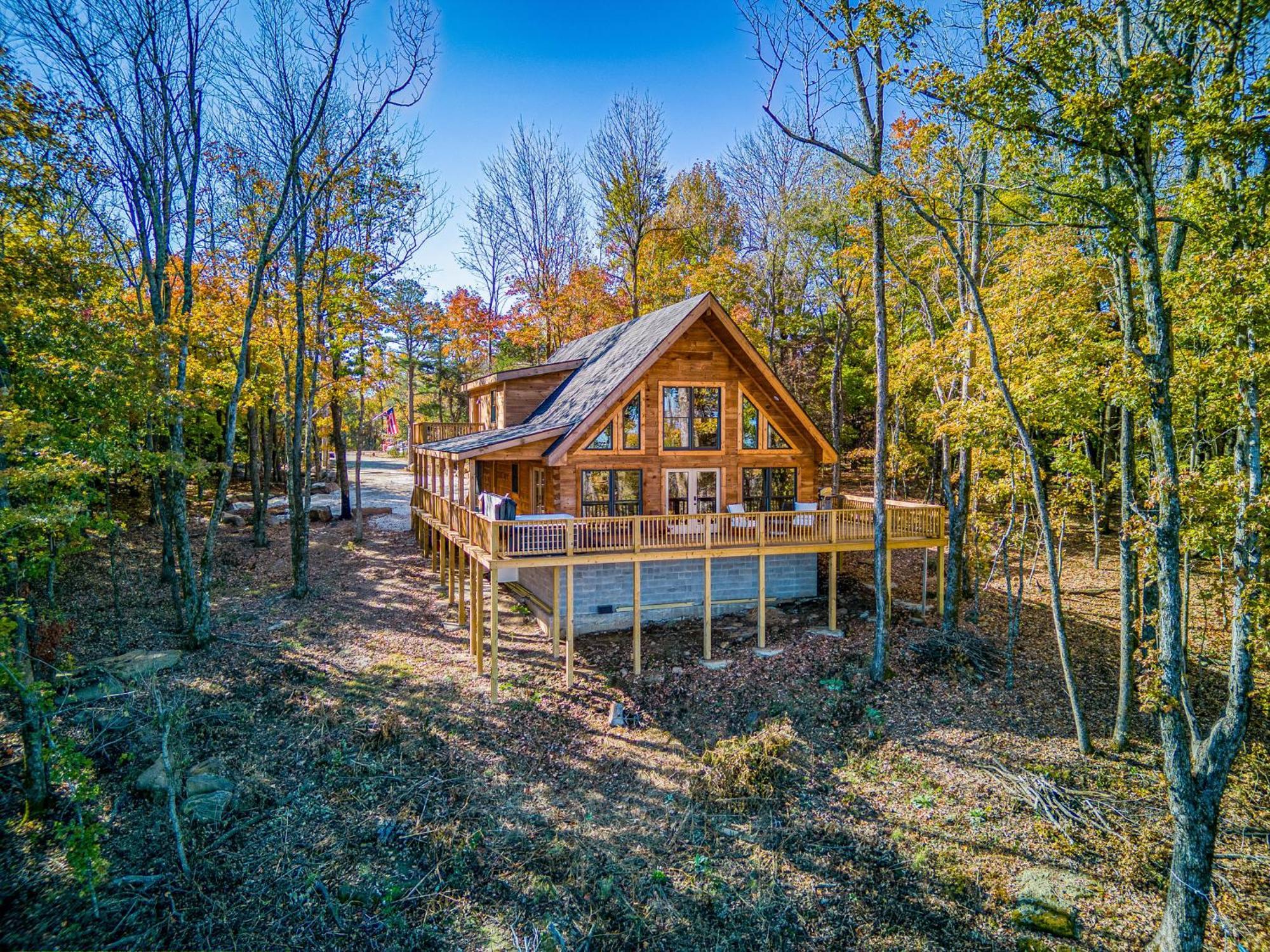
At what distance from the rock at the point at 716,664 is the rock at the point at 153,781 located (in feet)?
32.3

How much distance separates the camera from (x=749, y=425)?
16641mm

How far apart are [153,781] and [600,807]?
6737 mm

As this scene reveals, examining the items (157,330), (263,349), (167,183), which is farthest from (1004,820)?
(263,349)

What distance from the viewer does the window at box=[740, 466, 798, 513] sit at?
1703 cm

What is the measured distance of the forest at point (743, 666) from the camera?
7.07m

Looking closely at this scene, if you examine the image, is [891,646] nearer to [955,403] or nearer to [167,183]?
[955,403]

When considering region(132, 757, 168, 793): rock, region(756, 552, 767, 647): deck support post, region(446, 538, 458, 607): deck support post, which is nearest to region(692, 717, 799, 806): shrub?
region(756, 552, 767, 647): deck support post

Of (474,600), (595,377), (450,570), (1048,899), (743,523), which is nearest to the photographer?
(1048,899)

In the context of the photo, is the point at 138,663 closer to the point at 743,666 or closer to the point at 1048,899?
the point at 743,666

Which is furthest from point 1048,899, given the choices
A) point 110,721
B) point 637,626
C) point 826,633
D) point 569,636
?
point 110,721

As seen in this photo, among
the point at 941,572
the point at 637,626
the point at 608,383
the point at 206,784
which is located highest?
the point at 608,383

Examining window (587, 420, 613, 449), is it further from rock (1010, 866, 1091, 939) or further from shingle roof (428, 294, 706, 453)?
rock (1010, 866, 1091, 939)

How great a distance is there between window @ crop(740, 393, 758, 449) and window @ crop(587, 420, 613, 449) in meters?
3.79

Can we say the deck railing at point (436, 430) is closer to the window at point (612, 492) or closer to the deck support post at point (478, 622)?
the window at point (612, 492)
